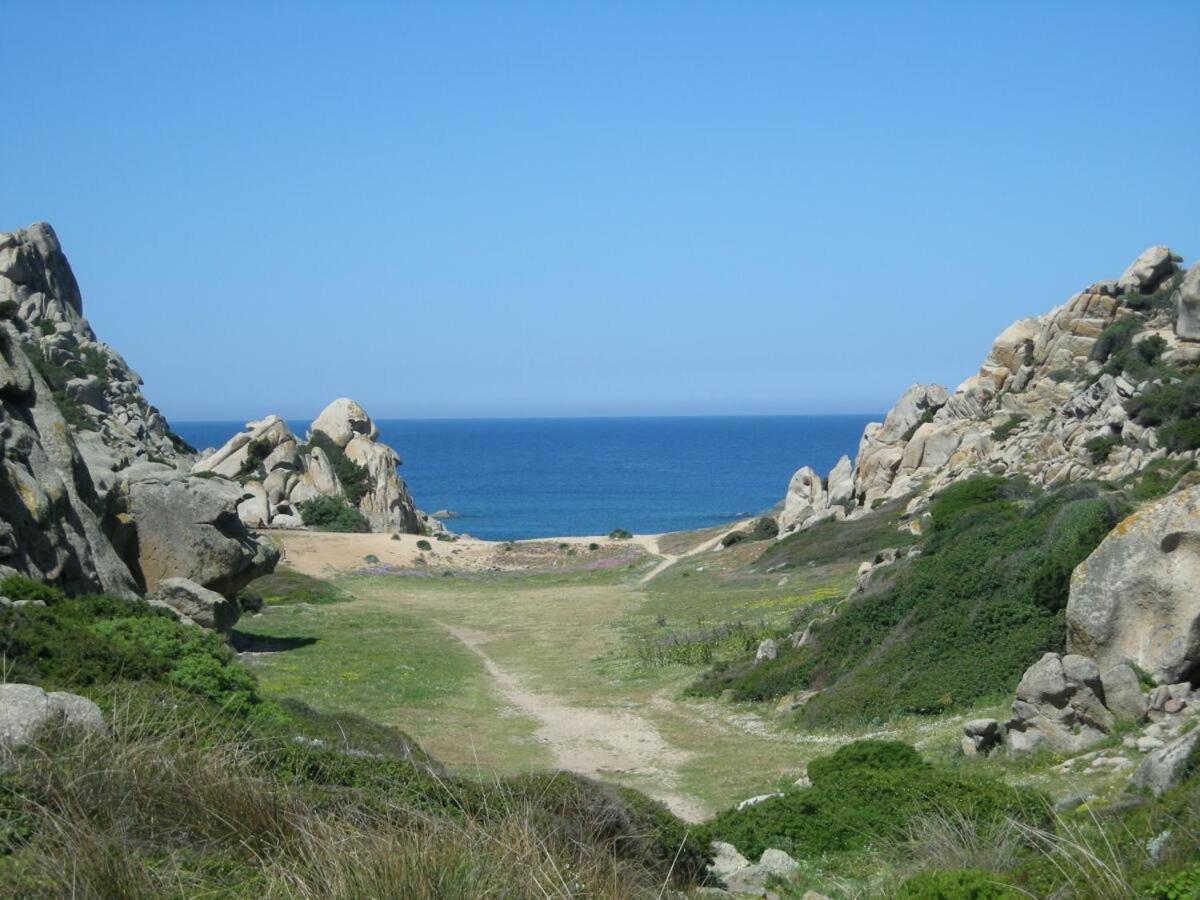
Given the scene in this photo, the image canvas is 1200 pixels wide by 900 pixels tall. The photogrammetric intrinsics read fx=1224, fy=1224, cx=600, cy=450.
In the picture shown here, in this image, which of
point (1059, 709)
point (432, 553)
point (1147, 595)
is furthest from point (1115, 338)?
point (1059, 709)

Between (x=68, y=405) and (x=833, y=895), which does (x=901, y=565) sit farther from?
(x=68, y=405)

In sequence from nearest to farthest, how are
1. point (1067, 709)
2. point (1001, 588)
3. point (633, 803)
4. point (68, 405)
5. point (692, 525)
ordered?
1. point (633, 803)
2. point (1067, 709)
3. point (1001, 588)
4. point (68, 405)
5. point (692, 525)

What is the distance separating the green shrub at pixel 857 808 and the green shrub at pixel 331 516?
60973mm

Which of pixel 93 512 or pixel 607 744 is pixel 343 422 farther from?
pixel 607 744

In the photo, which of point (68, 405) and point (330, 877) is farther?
point (68, 405)

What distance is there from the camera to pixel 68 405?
A: 214 feet

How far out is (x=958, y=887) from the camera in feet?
24.4

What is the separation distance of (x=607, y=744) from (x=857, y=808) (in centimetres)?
1011

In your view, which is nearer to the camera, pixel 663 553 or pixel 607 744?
pixel 607 744

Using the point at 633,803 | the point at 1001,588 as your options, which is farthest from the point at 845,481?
the point at 633,803

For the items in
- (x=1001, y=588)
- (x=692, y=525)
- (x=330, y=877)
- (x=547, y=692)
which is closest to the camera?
(x=330, y=877)

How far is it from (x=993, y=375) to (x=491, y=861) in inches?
2634

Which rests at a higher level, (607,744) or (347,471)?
(347,471)

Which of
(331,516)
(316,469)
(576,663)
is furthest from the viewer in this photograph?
(316,469)
